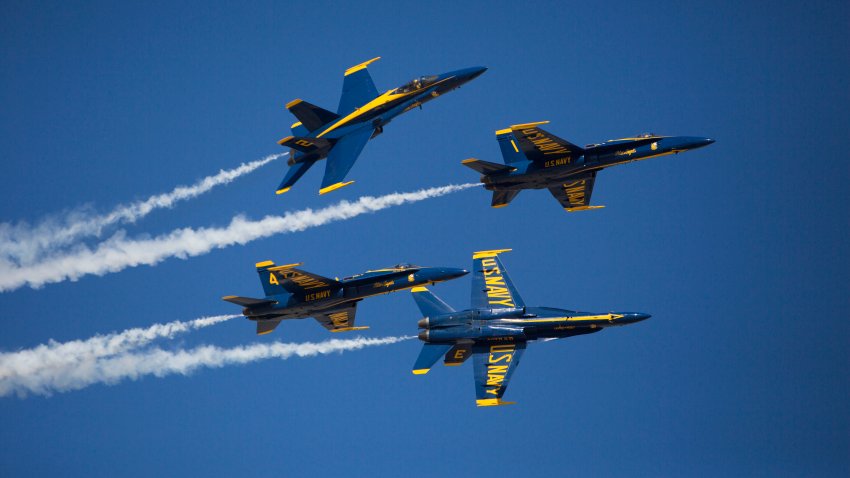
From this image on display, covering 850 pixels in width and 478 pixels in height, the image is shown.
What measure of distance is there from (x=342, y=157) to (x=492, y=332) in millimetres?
11157

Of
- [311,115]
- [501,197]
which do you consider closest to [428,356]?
[501,197]

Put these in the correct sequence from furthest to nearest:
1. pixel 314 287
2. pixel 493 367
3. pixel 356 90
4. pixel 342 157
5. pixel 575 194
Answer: pixel 356 90
pixel 575 194
pixel 342 157
pixel 493 367
pixel 314 287

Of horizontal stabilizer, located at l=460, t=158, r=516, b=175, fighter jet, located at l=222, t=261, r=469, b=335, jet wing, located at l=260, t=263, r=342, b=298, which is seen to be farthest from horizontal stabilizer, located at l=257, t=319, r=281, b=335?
horizontal stabilizer, located at l=460, t=158, r=516, b=175

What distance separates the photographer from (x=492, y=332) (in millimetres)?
87500

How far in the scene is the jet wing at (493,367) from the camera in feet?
287

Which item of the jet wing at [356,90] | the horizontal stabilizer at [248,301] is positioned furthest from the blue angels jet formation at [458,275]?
the jet wing at [356,90]

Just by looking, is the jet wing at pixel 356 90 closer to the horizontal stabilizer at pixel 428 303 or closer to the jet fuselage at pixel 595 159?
the jet fuselage at pixel 595 159

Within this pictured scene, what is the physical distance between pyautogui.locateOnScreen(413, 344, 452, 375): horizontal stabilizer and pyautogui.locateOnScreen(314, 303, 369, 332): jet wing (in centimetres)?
350

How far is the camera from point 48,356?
93.8 metres

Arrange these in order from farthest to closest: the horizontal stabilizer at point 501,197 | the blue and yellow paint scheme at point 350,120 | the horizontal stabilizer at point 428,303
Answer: the blue and yellow paint scheme at point 350,120 < the horizontal stabilizer at point 428,303 < the horizontal stabilizer at point 501,197

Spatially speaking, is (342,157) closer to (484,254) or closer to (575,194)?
(484,254)

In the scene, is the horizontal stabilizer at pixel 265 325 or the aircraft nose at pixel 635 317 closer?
the horizontal stabilizer at pixel 265 325

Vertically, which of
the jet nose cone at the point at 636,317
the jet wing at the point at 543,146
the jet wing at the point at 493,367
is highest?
the jet wing at the point at 543,146

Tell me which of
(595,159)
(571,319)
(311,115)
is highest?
(311,115)
